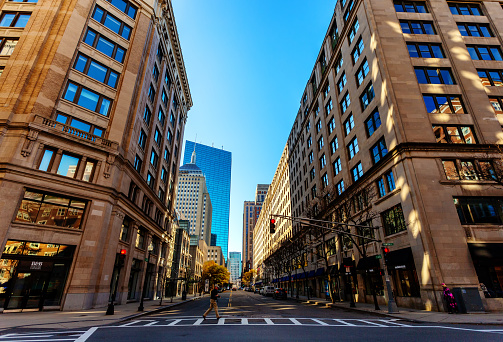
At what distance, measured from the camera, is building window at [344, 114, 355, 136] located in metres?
34.8

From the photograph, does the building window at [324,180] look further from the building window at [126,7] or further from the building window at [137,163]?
the building window at [126,7]

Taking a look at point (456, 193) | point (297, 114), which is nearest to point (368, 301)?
point (456, 193)

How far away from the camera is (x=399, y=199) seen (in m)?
24.2

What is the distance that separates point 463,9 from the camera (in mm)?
32812

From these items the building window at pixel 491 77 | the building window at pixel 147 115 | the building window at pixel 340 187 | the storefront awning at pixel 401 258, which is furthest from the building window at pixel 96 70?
the building window at pixel 491 77

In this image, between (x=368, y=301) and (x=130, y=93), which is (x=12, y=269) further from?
(x=368, y=301)

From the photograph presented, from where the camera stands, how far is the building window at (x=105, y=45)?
96.5 feet

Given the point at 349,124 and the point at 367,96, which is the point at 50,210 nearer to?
the point at 367,96

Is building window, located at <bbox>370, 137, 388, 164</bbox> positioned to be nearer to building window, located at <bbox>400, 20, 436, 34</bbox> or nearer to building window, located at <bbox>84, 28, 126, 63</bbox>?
building window, located at <bbox>400, 20, 436, 34</bbox>

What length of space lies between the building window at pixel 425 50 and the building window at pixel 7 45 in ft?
140

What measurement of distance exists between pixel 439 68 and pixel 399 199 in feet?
52.5

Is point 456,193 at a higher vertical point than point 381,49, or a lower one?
lower

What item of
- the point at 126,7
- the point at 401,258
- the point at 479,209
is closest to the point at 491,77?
the point at 479,209

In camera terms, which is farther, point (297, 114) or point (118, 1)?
point (297, 114)
